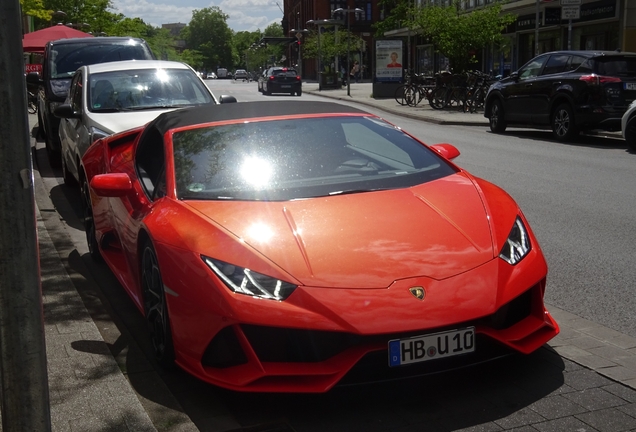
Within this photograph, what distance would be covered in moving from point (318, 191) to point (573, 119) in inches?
529

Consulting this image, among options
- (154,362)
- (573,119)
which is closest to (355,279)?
(154,362)

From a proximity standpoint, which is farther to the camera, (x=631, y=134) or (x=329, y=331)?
(x=631, y=134)

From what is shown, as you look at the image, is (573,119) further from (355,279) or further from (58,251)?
(355,279)

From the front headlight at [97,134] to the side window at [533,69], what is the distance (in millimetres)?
11595

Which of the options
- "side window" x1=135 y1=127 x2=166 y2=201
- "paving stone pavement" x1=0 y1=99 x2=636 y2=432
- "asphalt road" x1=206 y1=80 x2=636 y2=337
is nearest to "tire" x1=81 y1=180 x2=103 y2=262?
"side window" x1=135 y1=127 x2=166 y2=201

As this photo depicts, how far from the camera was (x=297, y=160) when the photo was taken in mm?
4992

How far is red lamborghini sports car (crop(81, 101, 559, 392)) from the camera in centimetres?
368

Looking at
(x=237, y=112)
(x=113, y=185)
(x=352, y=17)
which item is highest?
(x=352, y=17)

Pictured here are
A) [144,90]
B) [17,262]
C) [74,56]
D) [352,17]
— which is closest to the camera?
[17,262]

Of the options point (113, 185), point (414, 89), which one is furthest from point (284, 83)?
point (113, 185)

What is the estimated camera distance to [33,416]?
2887mm

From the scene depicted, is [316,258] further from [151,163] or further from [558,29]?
[558,29]

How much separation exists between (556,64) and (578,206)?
932 cm

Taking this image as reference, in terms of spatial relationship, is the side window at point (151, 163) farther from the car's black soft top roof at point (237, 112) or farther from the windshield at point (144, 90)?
the windshield at point (144, 90)
